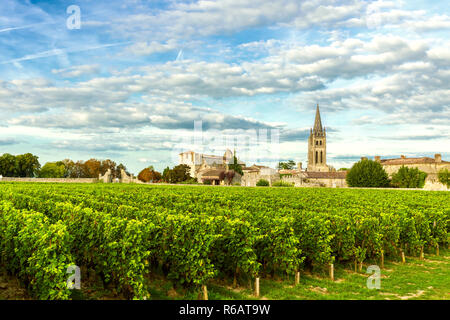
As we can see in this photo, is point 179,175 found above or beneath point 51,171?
beneath

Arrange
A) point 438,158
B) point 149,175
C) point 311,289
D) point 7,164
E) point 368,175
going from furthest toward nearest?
point 149,175 < point 438,158 < point 7,164 < point 368,175 < point 311,289

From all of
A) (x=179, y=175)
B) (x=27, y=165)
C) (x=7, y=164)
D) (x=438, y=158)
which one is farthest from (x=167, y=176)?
(x=438, y=158)

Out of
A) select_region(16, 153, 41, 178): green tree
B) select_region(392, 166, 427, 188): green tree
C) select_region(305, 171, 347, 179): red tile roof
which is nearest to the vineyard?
select_region(392, 166, 427, 188): green tree

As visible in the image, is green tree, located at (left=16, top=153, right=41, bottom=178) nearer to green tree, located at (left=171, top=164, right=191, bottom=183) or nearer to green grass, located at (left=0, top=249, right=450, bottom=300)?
green tree, located at (left=171, top=164, right=191, bottom=183)

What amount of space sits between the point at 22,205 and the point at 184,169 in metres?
94.9

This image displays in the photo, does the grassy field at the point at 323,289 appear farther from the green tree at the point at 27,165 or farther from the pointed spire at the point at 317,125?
the pointed spire at the point at 317,125

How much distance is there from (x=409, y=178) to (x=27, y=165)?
4389 inches

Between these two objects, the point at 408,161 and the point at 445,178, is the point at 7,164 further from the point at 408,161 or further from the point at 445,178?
the point at 408,161

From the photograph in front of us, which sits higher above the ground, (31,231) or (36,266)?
(31,231)

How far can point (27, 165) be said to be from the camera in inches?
4158

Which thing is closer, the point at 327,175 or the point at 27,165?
→ the point at 27,165
